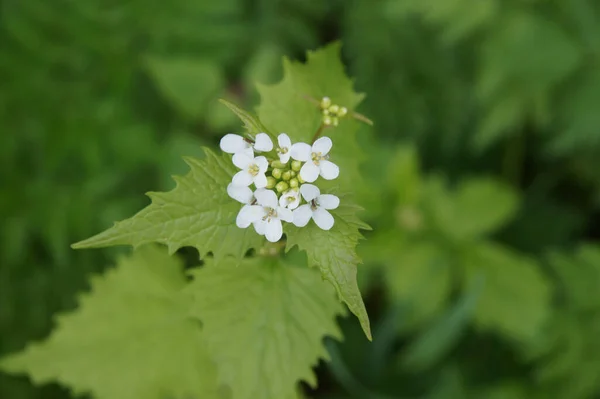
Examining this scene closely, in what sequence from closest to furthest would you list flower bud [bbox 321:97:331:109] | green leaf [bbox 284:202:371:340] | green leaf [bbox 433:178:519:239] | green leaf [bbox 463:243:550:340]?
green leaf [bbox 284:202:371:340] → flower bud [bbox 321:97:331:109] → green leaf [bbox 463:243:550:340] → green leaf [bbox 433:178:519:239]

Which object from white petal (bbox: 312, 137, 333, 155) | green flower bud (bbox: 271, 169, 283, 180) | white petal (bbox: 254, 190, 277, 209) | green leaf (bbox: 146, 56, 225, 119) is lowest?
white petal (bbox: 254, 190, 277, 209)

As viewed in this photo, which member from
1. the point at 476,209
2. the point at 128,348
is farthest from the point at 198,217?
the point at 476,209

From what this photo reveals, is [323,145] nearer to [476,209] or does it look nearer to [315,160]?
[315,160]

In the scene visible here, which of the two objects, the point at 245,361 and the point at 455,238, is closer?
the point at 245,361

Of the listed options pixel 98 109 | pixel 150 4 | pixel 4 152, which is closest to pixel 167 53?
pixel 150 4

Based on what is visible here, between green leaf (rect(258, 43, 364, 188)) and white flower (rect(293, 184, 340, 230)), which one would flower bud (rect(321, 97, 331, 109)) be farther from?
white flower (rect(293, 184, 340, 230))

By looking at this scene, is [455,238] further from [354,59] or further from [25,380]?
[25,380]

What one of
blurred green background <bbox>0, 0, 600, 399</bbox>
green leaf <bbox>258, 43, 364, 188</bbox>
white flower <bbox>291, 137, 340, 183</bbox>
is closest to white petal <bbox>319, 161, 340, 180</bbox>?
white flower <bbox>291, 137, 340, 183</bbox>
